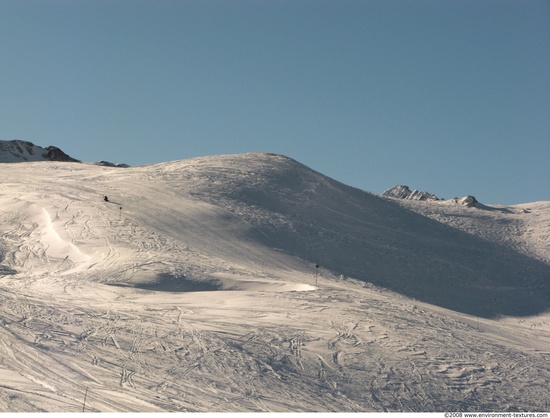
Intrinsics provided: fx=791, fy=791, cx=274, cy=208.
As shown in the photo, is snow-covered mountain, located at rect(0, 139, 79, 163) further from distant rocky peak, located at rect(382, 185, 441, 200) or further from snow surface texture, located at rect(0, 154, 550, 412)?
distant rocky peak, located at rect(382, 185, 441, 200)

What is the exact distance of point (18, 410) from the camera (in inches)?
535

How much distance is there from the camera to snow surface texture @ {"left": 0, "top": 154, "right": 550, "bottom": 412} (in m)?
17.5

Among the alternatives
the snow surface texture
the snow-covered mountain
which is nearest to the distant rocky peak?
the snow surface texture

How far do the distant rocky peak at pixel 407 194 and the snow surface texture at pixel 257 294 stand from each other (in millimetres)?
12907

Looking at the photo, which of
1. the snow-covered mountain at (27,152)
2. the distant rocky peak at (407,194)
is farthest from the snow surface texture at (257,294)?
the snow-covered mountain at (27,152)

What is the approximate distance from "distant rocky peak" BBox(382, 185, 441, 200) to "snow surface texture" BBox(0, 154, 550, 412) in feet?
42.3

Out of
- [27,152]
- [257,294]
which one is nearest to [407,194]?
[27,152]

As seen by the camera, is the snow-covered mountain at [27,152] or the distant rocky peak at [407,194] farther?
the snow-covered mountain at [27,152]

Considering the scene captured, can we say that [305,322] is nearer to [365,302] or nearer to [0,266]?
[365,302]

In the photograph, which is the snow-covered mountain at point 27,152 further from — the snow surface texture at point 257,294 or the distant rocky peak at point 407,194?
the distant rocky peak at point 407,194

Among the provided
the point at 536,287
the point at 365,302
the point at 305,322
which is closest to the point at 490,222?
the point at 536,287

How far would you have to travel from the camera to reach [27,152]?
3086 inches

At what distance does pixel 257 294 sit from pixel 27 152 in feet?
191

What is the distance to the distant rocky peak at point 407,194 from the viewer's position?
63647 mm
